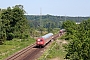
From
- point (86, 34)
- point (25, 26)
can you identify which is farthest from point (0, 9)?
point (86, 34)

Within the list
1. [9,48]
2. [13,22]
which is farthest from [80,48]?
[13,22]

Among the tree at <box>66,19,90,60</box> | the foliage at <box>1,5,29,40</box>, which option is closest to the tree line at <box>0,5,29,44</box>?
the foliage at <box>1,5,29,40</box>

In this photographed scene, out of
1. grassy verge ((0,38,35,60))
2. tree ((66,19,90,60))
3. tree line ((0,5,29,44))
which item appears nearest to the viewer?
tree ((66,19,90,60))

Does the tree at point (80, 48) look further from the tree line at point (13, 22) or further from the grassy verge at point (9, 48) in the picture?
the tree line at point (13, 22)

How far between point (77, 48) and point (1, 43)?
3329cm

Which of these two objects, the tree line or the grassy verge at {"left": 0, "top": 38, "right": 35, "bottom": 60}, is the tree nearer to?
the grassy verge at {"left": 0, "top": 38, "right": 35, "bottom": 60}

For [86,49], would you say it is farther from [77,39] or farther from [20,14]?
[20,14]

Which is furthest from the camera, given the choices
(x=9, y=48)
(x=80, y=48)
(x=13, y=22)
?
(x=13, y=22)

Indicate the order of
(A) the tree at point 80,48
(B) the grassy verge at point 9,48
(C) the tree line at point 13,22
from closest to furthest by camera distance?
1. (A) the tree at point 80,48
2. (B) the grassy verge at point 9,48
3. (C) the tree line at point 13,22

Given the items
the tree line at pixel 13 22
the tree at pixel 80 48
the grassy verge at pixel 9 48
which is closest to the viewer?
the tree at pixel 80 48

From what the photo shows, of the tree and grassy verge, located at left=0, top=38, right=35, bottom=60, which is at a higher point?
the tree

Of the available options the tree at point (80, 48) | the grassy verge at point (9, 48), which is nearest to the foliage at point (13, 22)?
the grassy verge at point (9, 48)

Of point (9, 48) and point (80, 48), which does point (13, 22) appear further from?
point (80, 48)

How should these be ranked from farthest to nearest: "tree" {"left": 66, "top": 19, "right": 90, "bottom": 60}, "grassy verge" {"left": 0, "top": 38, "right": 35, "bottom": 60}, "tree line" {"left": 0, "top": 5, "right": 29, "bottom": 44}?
"tree line" {"left": 0, "top": 5, "right": 29, "bottom": 44} → "grassy verge" {"left": 0, "top": 38, "right": 35, "bottom": 60} → "tree" {"left": 66, "top": 19, "right": 90, "bottom": 60}
